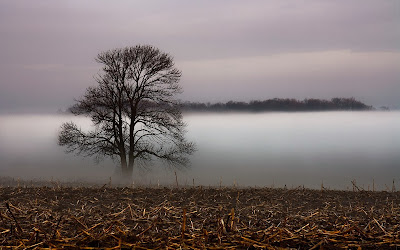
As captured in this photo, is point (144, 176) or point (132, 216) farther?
point (144, 176)

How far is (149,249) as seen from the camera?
411cm

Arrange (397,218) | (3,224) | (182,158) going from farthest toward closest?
(182,158), (397,218), (3,224)

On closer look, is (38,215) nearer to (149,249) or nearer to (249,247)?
(149,249)

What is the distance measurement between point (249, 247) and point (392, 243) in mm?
1547

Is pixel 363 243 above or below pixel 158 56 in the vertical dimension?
below

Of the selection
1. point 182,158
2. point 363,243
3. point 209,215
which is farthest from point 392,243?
point 182,158

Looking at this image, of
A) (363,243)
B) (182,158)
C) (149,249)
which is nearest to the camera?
(149,249)

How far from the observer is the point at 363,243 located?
14.3 ft

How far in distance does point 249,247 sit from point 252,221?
1.11 m

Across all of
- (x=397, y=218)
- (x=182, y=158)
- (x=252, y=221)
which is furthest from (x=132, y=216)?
(x=182, y=158)

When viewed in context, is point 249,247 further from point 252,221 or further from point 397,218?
point 397,218

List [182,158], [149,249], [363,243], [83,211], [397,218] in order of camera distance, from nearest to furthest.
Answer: [149,249], [363,243], [397,218], [83,211], [182,158]

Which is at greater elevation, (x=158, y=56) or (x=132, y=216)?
(x=158, y=56)

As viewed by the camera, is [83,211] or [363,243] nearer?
[363,243]
